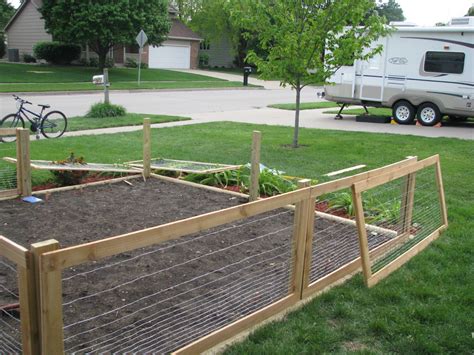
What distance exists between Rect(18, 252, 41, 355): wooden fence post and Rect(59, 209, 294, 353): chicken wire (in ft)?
1.69

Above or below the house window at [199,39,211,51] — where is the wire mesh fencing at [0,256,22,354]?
below

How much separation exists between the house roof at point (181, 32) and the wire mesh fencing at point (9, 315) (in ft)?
151

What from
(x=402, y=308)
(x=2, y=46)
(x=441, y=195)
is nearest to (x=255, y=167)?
(x=441, y=195)

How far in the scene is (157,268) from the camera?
4781 millimetres

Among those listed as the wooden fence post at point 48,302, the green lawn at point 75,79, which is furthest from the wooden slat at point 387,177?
the green lawn at point 75,79

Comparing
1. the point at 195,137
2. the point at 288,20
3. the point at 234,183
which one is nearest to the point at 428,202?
the point at 234,183

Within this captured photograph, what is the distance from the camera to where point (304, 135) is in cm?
1364

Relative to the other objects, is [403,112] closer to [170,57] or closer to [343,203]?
[343,203]

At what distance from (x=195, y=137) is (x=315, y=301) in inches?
340

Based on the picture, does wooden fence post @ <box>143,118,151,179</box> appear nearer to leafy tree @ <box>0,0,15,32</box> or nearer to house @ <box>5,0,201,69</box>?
house @ <box>5,0,201,69</box>

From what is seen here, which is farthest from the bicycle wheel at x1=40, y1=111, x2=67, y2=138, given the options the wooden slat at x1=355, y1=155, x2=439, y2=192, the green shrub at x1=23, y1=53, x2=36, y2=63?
the green shrub at x1=23, y1=53, x2=36, y2=63

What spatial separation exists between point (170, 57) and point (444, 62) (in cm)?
3600

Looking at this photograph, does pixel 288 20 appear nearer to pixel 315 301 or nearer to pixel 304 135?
pixel 304 135

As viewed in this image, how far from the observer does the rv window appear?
1609cm
